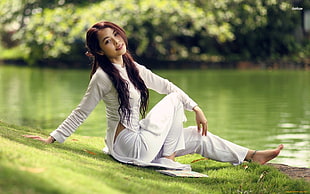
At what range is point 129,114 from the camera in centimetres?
427

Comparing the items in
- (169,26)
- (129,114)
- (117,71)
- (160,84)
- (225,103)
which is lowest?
(225,103)

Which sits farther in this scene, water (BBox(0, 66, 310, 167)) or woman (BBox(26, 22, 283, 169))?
water (BBox(0, 66, 310, 167))

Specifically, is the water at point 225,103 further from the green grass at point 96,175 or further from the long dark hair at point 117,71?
the long dark hair at point 117,71

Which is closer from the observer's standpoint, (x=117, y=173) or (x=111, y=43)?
(x=117, y=173)

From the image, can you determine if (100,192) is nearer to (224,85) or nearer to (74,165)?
(74,165)

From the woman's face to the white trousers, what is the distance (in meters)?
0.46

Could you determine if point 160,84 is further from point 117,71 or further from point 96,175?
point 96,175

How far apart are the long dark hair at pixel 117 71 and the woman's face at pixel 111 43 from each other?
1.0 inches

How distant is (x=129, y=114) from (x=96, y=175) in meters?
0.94

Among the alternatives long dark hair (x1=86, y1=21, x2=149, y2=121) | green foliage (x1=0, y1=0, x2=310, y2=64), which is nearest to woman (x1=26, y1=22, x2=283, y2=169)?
long dark hair (x1=86, y1=21, x2=149, y2=121)

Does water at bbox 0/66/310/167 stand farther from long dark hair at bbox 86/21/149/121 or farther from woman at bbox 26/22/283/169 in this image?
long dark hair at bbox 86/21/149/121

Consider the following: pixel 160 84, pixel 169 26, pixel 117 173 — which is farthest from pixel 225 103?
pixel 169 26

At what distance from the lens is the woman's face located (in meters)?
4.31

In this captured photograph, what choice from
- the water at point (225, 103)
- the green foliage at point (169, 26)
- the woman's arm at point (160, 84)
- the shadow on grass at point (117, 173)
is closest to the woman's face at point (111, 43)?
the woman's arm at point (160, 84)
